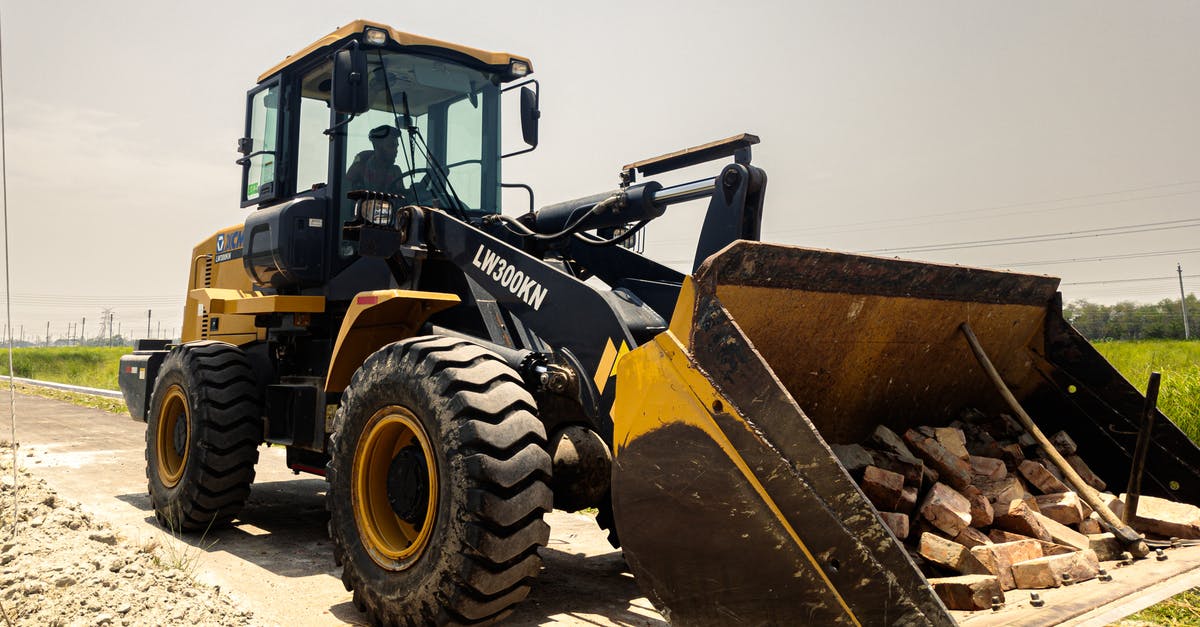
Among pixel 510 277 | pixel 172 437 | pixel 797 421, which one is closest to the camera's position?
pixel 797 421

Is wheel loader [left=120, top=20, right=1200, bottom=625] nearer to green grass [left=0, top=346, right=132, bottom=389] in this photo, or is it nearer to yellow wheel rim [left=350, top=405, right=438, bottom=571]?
yellow wheel rim [left=350, top=405, right=438, bottom=571]

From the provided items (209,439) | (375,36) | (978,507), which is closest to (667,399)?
(978,507)

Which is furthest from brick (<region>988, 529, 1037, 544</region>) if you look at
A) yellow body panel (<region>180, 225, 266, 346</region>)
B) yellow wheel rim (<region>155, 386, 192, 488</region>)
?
yellow body panel (<region>180, 225, 266, 346</region>)

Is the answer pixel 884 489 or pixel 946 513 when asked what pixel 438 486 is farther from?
pixel 946 513

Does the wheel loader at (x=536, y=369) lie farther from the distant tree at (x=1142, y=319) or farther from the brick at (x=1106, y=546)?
the distant tree at (x=1142, y=319)

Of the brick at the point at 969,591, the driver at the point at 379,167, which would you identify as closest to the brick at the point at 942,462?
the brick at the point at 969,591

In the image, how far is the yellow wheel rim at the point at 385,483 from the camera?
13.6ft

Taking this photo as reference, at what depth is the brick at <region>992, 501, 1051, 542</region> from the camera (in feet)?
12.3

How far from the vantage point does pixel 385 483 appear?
4.44 meters

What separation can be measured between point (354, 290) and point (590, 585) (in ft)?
8.26

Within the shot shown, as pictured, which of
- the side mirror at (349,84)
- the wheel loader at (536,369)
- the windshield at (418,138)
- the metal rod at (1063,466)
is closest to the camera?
the wheel loader at (536,369)

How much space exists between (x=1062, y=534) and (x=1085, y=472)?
0.80 m

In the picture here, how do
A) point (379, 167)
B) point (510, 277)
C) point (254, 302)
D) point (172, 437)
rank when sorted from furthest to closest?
point (172, 437) < point (254, 302) < point (379, 167) < point (510, 277)

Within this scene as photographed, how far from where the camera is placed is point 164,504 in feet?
20.9
